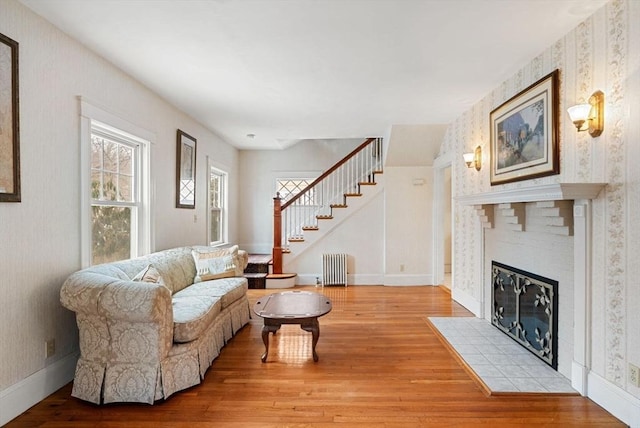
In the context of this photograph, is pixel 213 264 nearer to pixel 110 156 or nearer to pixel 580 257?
pixel 110 156

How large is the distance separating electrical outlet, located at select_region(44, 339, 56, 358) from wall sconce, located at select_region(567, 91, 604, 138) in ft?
13.2

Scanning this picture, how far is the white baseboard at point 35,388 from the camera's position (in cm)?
199

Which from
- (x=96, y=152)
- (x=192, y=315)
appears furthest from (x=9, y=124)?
(x=192, y=315)

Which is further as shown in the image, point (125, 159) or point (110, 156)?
point (125, 159)

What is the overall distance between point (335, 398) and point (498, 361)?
1.52m

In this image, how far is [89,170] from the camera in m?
2.66

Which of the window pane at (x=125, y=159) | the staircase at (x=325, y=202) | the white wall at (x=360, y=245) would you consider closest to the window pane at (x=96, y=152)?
the window pane at (x=125, y=159)

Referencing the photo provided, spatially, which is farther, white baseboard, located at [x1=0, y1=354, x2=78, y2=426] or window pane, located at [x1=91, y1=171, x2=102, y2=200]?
window pane, located at [x1=91, y1=171, x2=102, y2=200]

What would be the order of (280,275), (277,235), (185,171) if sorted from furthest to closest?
(277,235), (280,275), (185,171)

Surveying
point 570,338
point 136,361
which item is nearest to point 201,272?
point 136,361

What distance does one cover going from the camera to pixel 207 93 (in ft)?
11.8

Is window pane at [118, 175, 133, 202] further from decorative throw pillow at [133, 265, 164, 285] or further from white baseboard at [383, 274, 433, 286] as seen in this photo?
white baseboard at [383, 274, 433, 286]

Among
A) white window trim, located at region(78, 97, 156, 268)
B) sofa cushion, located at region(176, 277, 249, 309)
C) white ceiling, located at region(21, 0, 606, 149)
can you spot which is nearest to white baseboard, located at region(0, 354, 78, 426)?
white window trim, located at region(78, 97, 156, 268)

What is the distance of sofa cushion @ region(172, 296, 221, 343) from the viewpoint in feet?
7.72
